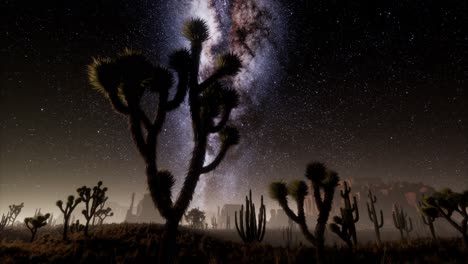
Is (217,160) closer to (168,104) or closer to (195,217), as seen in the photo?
(168,104)

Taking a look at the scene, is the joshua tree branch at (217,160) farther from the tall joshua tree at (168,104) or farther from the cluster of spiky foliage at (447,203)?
the cluster of spiky foliage at (447,203)

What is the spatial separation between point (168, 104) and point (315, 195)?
5.56 meters

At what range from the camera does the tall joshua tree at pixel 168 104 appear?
5.73 metres

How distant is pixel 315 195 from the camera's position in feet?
26.4

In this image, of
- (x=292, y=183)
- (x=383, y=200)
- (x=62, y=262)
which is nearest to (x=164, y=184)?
(x=292, y=183)

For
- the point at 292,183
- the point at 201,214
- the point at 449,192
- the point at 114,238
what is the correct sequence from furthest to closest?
1. the point at 201,214
2. the point at 114,238
3. the point at 449,192
4. the point at 292,183

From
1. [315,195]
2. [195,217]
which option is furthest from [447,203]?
[195,217]

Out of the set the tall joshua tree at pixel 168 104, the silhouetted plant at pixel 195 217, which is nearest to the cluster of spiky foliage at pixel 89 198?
the tall joshua tree at pixel 168 104

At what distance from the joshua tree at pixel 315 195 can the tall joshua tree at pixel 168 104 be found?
9.32ft

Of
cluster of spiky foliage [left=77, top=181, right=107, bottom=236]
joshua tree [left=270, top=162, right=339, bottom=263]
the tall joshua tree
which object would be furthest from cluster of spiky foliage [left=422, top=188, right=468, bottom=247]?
cluster of spiky foliage [left=77, top=181, right=107, bottom=236]

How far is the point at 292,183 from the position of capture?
910 centimetres

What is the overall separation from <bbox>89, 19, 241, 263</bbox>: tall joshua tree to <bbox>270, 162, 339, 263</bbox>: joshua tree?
2840 millimetres

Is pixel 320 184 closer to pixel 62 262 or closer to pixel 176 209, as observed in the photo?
pixel 176 209

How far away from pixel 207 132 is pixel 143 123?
1.77 metres
